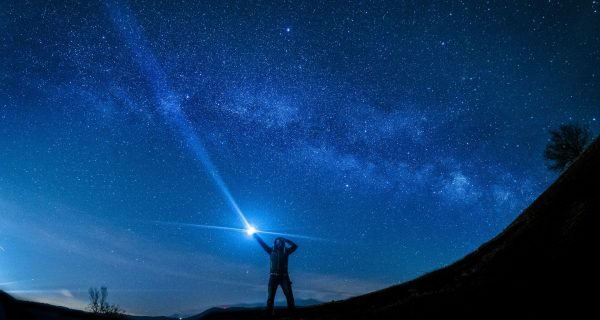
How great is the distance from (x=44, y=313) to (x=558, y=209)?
1515 cm

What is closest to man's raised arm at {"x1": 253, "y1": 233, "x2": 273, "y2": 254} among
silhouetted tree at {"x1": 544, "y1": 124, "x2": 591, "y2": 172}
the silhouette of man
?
the silhouette of man

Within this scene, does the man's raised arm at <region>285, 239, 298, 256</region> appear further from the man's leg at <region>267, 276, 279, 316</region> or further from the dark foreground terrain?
the dark foreground terrain

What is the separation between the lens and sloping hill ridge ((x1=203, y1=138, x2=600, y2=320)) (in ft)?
13.3

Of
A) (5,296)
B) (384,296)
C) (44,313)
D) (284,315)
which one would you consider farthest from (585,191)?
(44,313)

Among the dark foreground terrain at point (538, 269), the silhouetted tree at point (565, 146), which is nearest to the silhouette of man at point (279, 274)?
the dark foreground terrain at point (538, 269)

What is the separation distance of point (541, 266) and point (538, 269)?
0.09 meters

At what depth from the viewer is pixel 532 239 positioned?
646 cm

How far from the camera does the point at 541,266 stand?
5.09m

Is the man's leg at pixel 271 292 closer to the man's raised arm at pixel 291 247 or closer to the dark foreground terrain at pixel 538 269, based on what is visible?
the man's raised arm at pixel 291 247

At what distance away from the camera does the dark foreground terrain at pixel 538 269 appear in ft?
12.9

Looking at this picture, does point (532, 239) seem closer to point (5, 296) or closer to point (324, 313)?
point (324, 313)

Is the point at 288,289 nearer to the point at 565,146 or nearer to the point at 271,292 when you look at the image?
the point at 271,292

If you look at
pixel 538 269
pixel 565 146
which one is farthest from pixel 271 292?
pixel 565 146

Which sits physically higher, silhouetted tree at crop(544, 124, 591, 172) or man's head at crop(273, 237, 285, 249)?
silhouetted tree at crop(544, 124, 591, 172)
